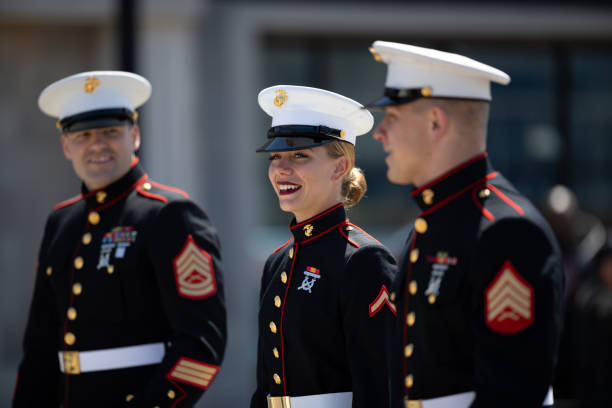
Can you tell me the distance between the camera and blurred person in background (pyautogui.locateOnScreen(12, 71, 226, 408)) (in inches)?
131

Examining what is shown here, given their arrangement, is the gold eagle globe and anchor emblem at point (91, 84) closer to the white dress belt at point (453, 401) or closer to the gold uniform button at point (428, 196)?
the gold uniform button at point (428, 196)

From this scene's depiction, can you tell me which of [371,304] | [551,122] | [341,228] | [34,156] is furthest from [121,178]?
[551,122]

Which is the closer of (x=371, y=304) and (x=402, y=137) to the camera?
(x=402, y=137)

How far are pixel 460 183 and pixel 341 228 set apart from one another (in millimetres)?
738

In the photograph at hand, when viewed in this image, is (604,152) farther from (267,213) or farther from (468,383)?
(468,383)

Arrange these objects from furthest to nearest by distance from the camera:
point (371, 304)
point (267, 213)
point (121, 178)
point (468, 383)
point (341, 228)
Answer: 1. point (267, 213)
2. point (121, 178)
3. point (341, 228)
4. point (371, 304)
5. point (468, 383)

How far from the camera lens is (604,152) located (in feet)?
36.6

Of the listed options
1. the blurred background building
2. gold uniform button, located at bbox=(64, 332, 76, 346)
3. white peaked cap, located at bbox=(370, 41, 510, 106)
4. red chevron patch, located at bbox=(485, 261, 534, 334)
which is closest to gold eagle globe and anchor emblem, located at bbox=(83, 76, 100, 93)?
gold uniform button, located at bbox=(64, 332, 76, 346)

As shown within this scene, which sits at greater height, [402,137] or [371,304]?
[402,137]

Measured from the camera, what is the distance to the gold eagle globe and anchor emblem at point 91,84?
146 inches

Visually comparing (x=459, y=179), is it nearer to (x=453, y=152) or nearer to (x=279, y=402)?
(x=453, y=152)

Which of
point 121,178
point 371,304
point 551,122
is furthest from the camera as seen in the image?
point 551,122

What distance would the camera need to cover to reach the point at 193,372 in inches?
129

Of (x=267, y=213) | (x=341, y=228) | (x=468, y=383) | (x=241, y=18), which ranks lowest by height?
(x=267, y=213)
